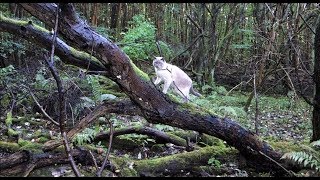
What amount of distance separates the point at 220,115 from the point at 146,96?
1358mm

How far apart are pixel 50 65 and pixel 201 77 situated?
13.8 meters

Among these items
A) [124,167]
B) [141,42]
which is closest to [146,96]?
[124,167]

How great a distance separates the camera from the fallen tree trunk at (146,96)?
4.67 m

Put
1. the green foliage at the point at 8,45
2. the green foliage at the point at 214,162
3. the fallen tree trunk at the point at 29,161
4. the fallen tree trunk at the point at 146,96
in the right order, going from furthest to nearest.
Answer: the green foliage at the point at 8,45
the green foliage at the point at 214,162
the fallen tree trunk at the point at 29,161
the fallen tree trunk at the point at 146,96

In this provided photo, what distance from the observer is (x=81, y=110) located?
8.89 metres

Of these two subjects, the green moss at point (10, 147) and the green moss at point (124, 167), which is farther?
the green moss at point (10, 147)

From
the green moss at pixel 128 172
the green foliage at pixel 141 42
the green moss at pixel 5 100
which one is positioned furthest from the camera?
the green foliage at pixel 141 42

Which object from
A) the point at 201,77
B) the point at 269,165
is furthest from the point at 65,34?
the point at 201,77

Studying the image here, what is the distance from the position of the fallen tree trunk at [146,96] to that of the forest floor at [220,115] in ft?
1.28

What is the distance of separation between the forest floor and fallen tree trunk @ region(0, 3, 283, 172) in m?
0.39

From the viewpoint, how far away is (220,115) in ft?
19.4

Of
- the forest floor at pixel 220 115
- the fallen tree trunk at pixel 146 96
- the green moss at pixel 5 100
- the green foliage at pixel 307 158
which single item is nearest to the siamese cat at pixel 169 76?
the forest floor at pixel 220 115

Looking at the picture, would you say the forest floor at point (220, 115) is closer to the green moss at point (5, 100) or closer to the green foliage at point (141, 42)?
the green moss at point (5, 100)

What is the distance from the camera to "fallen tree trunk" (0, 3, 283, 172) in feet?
15.3
